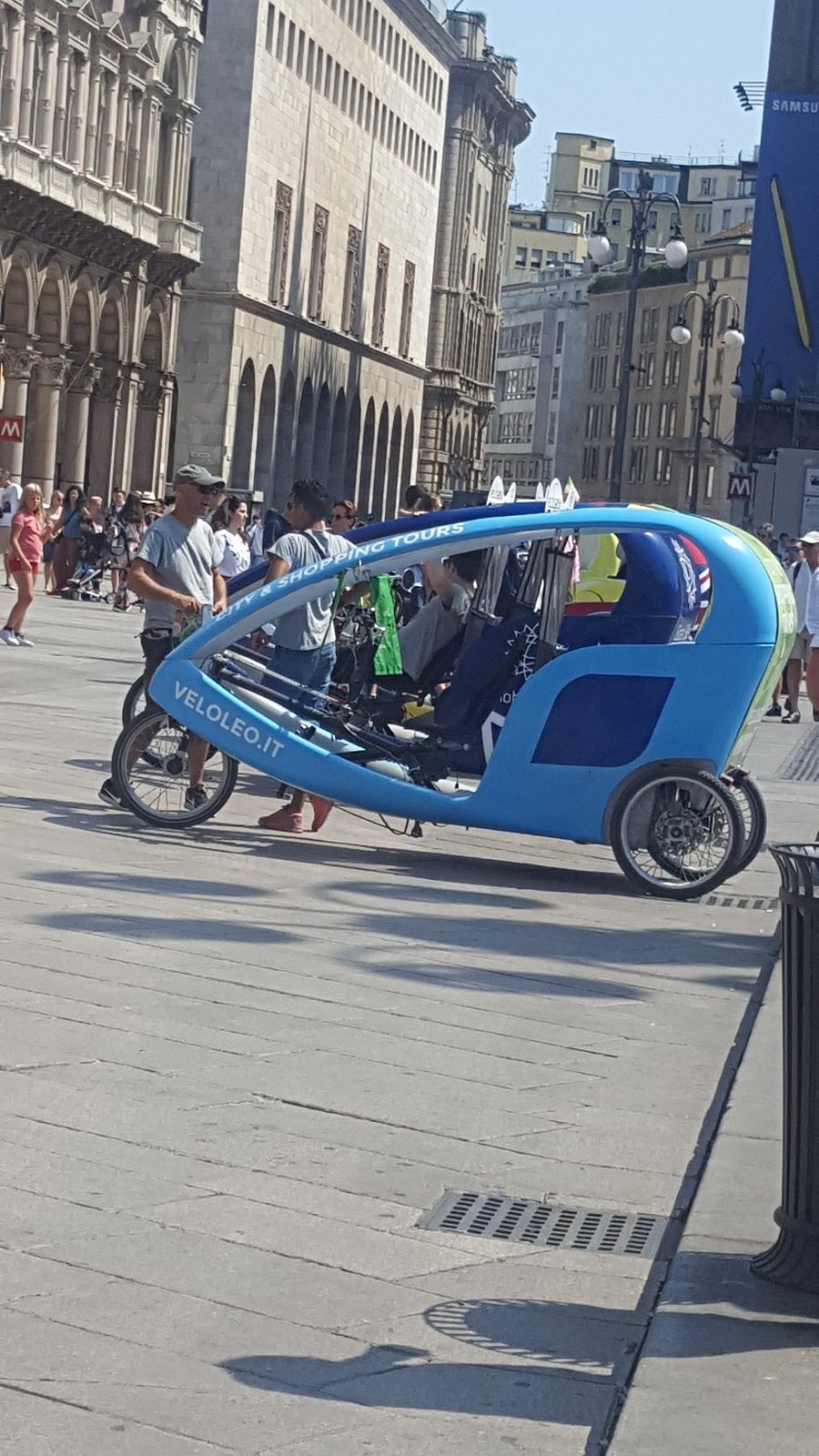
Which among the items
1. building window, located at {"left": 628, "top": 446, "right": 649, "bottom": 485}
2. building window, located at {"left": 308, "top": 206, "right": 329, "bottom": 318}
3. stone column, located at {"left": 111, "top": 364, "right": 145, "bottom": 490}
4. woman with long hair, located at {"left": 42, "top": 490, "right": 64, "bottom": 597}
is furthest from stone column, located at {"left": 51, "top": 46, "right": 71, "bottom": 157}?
building window, located at {"left": 628, "top": 446, "right": 649, "bottom": 485}

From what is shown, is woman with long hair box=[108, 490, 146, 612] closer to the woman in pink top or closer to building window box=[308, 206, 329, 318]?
the woman in pink top

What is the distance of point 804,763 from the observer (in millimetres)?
18578

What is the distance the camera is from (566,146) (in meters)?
171

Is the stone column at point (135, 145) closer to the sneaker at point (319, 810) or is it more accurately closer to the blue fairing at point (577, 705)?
the sneaker at point (319, 810)

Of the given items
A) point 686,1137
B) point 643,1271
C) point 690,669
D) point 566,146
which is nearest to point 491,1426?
point 643,1271

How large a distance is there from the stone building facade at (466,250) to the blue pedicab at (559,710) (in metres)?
90.8

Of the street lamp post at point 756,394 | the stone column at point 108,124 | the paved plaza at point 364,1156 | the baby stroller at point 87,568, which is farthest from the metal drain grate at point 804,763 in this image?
the street lamp post at point 756,394

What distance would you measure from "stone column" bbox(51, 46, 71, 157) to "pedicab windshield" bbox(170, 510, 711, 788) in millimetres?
38336

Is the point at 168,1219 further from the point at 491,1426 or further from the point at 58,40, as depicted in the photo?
the point at 58,40

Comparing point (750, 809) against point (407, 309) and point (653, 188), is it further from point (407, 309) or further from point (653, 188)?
point (653, 188)

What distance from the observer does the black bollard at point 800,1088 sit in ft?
15.3

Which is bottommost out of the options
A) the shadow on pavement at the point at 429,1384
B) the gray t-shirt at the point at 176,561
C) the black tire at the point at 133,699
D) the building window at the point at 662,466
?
the shadow on pavement at the point at 429,1384

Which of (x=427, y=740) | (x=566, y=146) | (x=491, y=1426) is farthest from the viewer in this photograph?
(x=566, y=146)

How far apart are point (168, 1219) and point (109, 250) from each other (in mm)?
49391
